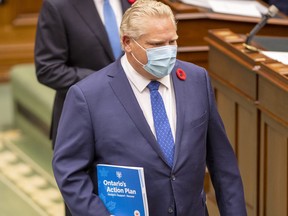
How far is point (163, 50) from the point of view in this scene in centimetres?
323

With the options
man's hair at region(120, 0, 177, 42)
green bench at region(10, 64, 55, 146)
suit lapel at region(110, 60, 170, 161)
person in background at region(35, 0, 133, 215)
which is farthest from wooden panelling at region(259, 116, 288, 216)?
green bench at region(10, 64, 55, 146)

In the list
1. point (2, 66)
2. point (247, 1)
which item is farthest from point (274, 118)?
point (2, 66)

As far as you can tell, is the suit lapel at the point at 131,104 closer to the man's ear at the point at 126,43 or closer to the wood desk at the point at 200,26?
the man's ear at the point at 126,43

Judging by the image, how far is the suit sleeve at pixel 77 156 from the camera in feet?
10.8

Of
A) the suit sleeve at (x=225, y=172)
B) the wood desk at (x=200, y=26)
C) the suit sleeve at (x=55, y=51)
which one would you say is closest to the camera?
the suit sleeve at (x=225, y=172)

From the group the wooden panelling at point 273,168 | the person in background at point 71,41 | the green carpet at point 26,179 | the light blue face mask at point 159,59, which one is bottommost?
the green carpet at point 26,179

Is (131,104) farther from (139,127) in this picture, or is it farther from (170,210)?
(170,210)

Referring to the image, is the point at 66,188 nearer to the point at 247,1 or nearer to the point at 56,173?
the point at 56,173

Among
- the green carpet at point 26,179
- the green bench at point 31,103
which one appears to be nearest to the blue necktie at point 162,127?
the green carpet at point 26,179

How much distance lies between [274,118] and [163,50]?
116 cm

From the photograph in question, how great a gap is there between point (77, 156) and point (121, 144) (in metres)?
0.16

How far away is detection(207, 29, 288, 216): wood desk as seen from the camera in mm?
4215

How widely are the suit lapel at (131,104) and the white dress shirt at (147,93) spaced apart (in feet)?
0.09

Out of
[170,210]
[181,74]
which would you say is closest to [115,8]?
[181,74]
